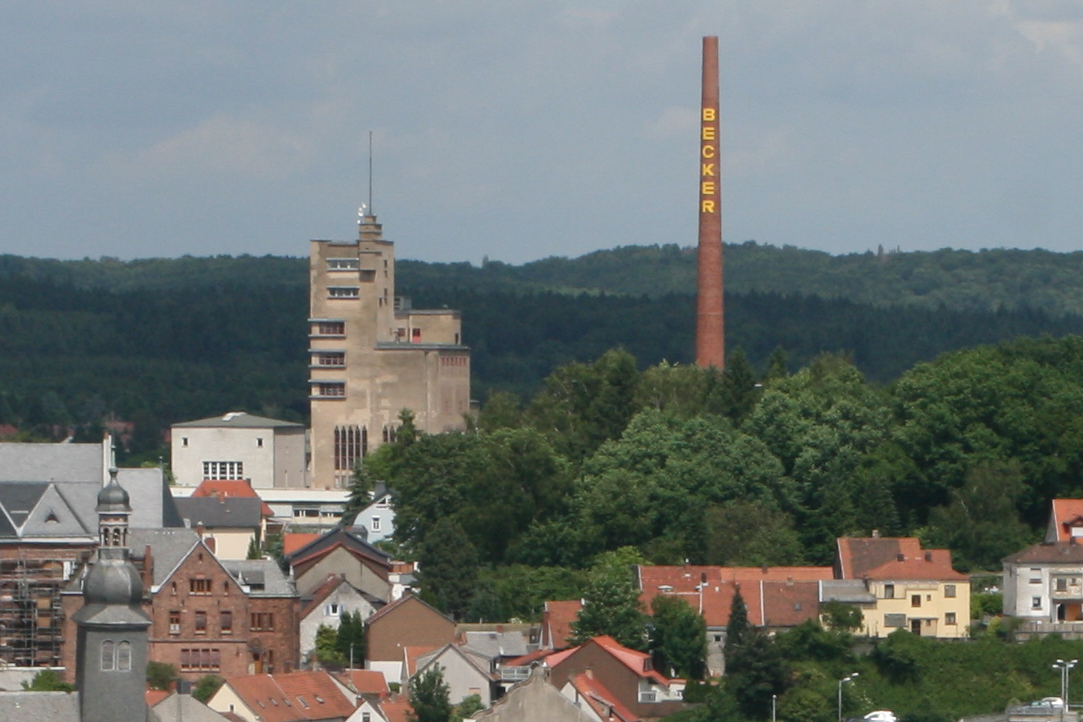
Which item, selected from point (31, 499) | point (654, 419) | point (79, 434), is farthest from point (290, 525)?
point (79, 434)

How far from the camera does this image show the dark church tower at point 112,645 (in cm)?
6300

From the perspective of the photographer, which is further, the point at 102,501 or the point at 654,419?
the point at 654,419

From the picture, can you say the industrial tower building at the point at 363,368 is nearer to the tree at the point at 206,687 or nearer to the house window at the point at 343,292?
the house window at the point at 343,292

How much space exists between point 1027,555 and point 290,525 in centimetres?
4726

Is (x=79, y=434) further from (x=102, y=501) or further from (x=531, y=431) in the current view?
(x=102, y=501)

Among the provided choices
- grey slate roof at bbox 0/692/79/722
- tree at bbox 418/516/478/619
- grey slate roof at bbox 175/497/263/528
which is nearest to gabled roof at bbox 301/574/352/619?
tree at bbox 418/516/478/619

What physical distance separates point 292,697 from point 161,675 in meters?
4.83

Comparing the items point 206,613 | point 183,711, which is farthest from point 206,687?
point 183,711

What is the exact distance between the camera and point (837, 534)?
8456 centimetres

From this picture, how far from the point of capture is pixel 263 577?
81.8 meters

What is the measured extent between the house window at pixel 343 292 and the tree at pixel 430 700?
6669cm

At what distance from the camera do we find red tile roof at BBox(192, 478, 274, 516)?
12162 cm

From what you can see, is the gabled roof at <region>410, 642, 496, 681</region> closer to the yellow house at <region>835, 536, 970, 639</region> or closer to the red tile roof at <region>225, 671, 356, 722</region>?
the red tile roof at <region>225, 671, 356, 722</region>

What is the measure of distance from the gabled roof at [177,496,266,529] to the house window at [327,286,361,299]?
28066 mm
